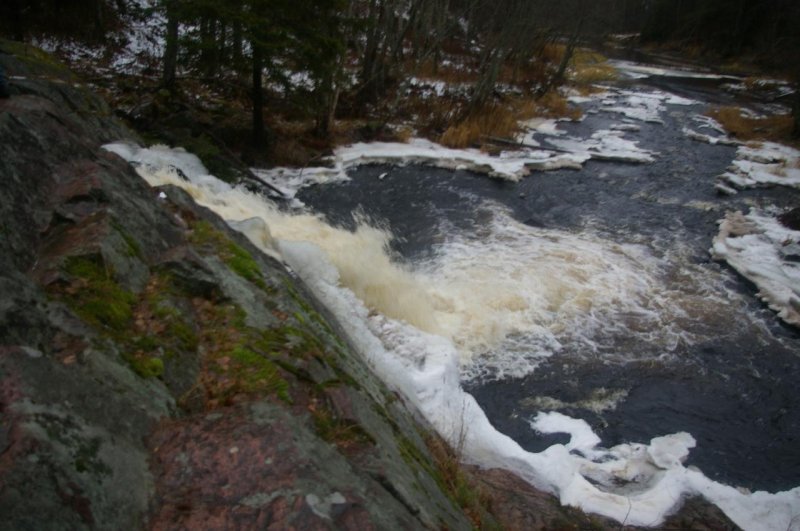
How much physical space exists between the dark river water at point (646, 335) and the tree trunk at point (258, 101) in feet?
7.04

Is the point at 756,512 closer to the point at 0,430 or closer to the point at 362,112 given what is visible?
the point at 0,430

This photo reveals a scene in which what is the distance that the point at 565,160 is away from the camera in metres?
14.8

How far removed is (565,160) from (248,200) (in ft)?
32.2

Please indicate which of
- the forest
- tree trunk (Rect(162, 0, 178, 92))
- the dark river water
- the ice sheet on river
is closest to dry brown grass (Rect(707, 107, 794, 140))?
the dark river water

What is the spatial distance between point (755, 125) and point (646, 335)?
694 inches

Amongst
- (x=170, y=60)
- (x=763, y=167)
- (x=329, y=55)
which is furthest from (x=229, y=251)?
(x=763, y=167)

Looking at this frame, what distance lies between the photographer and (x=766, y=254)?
398 inches

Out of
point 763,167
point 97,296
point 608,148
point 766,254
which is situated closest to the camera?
point 97,296

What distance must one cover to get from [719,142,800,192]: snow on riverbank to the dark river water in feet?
1.47

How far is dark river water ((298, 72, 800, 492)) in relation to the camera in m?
6.01

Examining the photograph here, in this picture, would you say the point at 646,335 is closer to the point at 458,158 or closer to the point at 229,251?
the point at 229,251

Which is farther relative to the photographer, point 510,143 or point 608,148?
point 608,148

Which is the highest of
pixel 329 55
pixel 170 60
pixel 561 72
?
pixel 329 55

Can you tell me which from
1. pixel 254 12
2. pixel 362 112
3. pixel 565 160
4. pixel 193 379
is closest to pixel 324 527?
pixel 193 379
